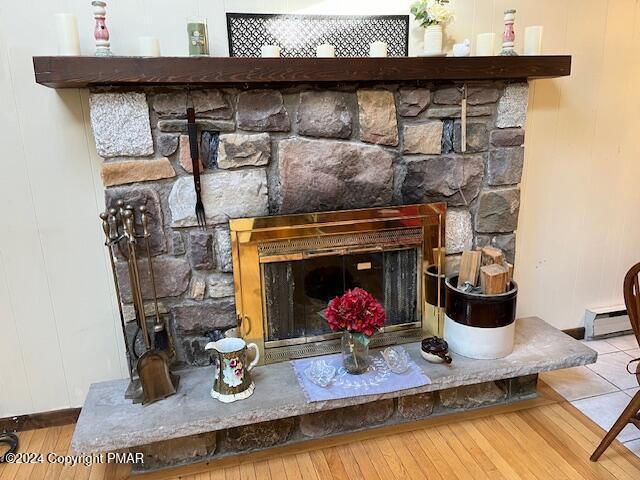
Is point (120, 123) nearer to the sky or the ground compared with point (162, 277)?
nearer to the sky

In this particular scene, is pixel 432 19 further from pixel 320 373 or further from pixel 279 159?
pixel 320 373

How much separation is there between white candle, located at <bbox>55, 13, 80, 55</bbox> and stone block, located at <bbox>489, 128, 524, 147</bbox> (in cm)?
161

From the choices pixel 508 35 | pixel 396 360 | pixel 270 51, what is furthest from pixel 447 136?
pixel 396 360

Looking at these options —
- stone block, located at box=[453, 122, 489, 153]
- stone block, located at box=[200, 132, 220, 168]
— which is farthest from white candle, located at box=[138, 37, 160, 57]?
stone block, located at box=[453, 122, 489, 153]

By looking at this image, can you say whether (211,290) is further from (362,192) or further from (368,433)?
(368,433)

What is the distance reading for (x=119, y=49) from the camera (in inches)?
70.3

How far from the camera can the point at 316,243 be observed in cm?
197

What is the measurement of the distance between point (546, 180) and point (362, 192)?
997mm

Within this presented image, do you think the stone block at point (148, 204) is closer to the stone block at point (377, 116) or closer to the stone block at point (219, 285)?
the stone block at point (219, 285)

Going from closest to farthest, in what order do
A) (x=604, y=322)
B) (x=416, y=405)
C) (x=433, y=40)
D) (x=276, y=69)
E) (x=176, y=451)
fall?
(x=276, y=69) → (x=176, y=451) → (x=433, y=40) → (x=416, y=405) → (x=604, y=322)

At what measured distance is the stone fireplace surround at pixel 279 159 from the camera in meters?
1.75

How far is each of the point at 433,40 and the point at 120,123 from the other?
1214 mm

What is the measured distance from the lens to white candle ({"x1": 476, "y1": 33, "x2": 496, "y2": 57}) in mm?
1915

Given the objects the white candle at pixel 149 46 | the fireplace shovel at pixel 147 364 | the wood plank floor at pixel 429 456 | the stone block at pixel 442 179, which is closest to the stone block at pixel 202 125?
the white candle at pixel 149 46
